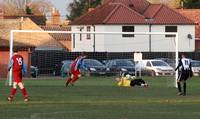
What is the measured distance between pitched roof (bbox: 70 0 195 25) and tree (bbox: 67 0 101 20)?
25361 millimetres

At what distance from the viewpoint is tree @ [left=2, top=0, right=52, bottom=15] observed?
133 metres

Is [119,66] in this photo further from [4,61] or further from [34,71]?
[4,61]

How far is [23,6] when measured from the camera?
139 meters

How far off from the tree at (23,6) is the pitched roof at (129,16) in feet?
140

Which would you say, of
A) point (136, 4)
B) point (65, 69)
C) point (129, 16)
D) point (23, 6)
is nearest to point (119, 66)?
point (65, 69)

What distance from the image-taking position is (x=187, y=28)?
83.4m

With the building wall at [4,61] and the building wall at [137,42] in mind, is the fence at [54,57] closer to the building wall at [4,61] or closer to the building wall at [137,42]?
the building wall at [4,61]

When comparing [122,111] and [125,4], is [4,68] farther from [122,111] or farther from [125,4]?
[122,111]

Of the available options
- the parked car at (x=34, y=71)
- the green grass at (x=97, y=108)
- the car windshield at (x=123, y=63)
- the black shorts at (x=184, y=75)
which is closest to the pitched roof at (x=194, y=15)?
the car windshield at (x=123, y=63)

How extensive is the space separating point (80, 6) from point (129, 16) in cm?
3292

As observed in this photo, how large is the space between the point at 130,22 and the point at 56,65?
64.5 ft

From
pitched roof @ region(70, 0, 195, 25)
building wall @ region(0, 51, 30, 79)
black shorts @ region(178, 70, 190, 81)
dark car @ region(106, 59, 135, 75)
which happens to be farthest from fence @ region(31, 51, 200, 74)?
black shorts @ region(178, 70, 190, 81)

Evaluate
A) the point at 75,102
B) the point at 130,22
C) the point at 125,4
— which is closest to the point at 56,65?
the point at 130,22

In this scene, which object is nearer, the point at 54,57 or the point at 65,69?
the point at 65,69
